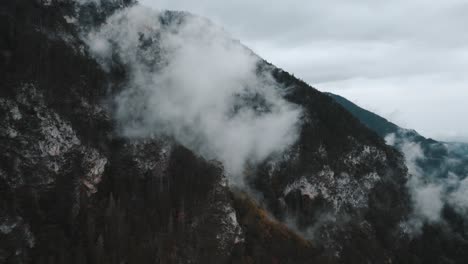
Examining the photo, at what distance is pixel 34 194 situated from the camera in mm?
190125

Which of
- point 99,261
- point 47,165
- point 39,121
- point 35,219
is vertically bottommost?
point 99,261

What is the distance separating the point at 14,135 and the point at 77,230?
41284 millimetres

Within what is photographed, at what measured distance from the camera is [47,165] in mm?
198250

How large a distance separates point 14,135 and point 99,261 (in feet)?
180

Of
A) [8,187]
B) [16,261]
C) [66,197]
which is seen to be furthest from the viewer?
[66,197]

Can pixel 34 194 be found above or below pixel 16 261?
above

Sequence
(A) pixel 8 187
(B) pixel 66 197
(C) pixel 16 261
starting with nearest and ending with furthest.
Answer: (C) pixel 16 261, (A) pixel 8 187, (B) pixel 66 197

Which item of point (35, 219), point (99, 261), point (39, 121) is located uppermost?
point (39, 121)

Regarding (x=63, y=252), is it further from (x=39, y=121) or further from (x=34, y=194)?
(x=39, y=121)

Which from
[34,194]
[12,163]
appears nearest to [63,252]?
[34,194]

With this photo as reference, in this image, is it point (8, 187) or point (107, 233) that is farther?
point (107, 233)

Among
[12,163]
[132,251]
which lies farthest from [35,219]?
[132,251]

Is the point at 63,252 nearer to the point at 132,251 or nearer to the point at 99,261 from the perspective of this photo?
the point at 99,261

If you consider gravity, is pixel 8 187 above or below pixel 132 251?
above
